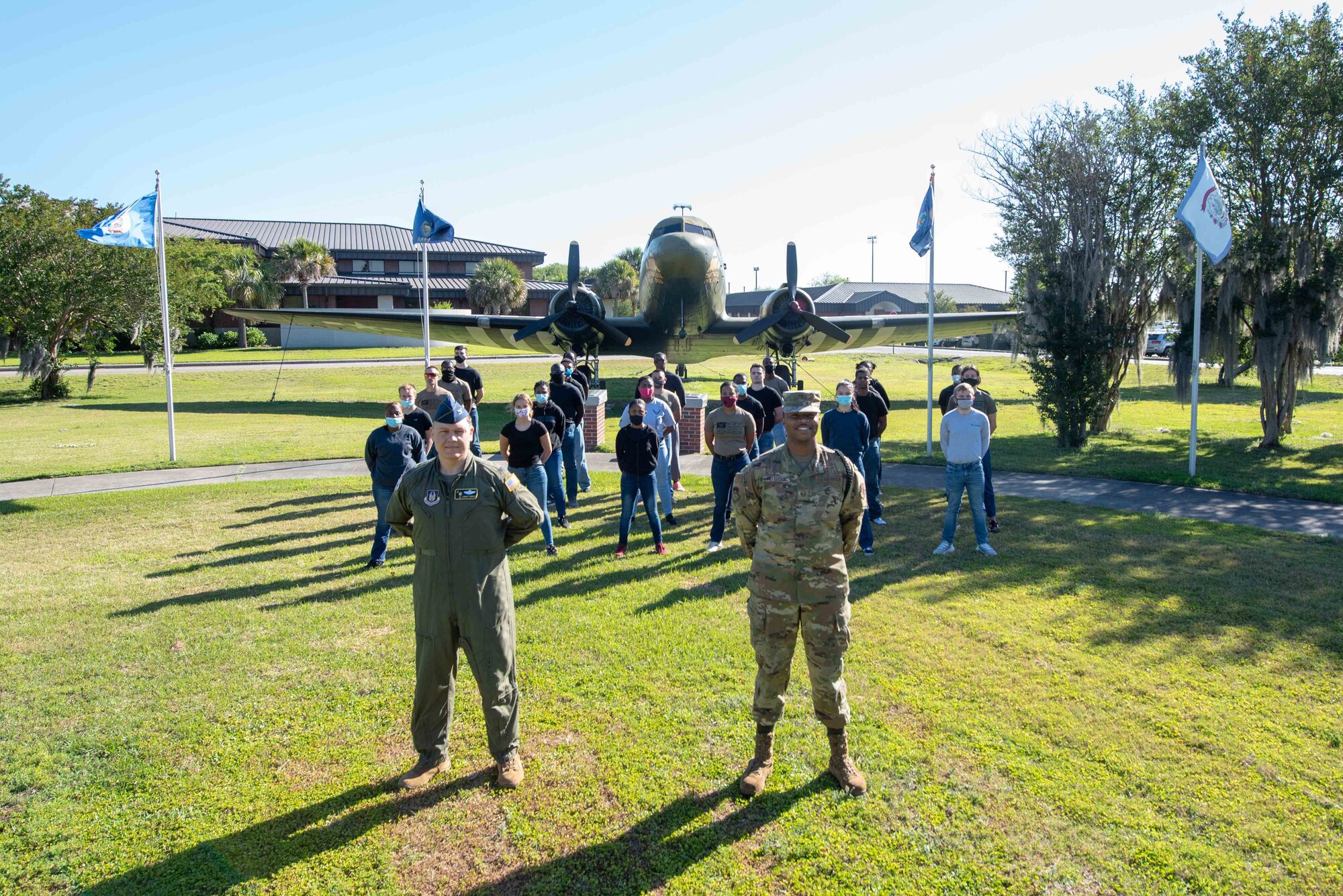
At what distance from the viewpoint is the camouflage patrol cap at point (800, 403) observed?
14.6 feet

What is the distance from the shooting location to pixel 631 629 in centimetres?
664

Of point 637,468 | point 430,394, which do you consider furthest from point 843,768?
point 430,394

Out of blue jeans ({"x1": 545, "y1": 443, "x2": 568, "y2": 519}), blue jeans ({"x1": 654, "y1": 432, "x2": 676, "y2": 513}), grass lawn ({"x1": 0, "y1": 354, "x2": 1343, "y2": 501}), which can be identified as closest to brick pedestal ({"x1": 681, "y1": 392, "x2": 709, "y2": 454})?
grass lawn ({"x1": 0, "y1": 354, "x2": 1343, "y2": 501})

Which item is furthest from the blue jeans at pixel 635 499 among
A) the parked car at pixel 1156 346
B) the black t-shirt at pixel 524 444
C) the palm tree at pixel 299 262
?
the palm tree at pixel 299 262

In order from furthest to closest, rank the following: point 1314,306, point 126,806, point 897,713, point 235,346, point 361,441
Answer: point 235,346 → point 361,441 → point 1314,306 → point 897,713 → point 126,806

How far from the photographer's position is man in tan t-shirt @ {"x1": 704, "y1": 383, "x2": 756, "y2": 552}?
28.9 feet

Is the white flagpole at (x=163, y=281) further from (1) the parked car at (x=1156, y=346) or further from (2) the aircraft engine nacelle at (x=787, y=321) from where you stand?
(1) the parked car at (x=1156, y=346)

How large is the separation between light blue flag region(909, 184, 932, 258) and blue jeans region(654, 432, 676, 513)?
7780 mm

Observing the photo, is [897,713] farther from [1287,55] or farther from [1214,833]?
[1287,55]

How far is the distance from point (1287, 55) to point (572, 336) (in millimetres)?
17481

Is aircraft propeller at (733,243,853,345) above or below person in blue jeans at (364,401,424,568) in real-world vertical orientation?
above

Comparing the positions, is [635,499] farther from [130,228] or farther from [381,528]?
[130,228]

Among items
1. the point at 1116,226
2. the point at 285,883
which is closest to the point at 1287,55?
the point at 1116,226

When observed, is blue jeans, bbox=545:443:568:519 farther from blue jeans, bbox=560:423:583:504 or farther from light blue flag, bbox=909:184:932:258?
light blue flag, bbox=909:184:932:258
